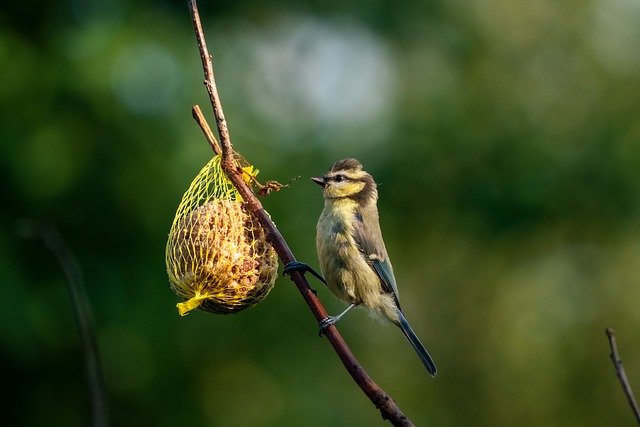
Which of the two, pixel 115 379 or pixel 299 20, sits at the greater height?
pixel 299 20

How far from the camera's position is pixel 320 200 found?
8.80 m

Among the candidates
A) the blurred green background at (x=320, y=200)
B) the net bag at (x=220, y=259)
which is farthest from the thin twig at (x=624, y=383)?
the blurred green background at (x=320, y=200)

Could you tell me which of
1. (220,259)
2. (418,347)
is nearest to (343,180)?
(418,347)

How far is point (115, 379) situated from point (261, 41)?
4593 mm

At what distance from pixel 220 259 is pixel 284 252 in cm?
42

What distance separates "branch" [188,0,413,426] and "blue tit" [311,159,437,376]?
108cm

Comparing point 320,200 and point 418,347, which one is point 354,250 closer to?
point 418,347

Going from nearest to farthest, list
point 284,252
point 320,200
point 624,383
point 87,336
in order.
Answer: point 624,383 < point 87,336 < point 284,252 < point 320,200

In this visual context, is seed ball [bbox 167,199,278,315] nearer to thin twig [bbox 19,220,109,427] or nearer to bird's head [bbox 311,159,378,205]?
thin twig [bbox 19,220,109,427]

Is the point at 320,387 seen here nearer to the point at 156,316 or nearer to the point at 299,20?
the point at 156,316

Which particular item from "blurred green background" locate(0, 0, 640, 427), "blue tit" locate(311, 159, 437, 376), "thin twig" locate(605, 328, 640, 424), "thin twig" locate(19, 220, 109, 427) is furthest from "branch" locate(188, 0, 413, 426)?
"blurred green background" locate(0, 0, 640, 427)

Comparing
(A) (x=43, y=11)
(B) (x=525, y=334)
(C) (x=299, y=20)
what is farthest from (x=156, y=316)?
(B) (x=525, y=334)

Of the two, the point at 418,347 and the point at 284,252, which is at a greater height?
the point at 284,252

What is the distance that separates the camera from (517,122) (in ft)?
40.0
